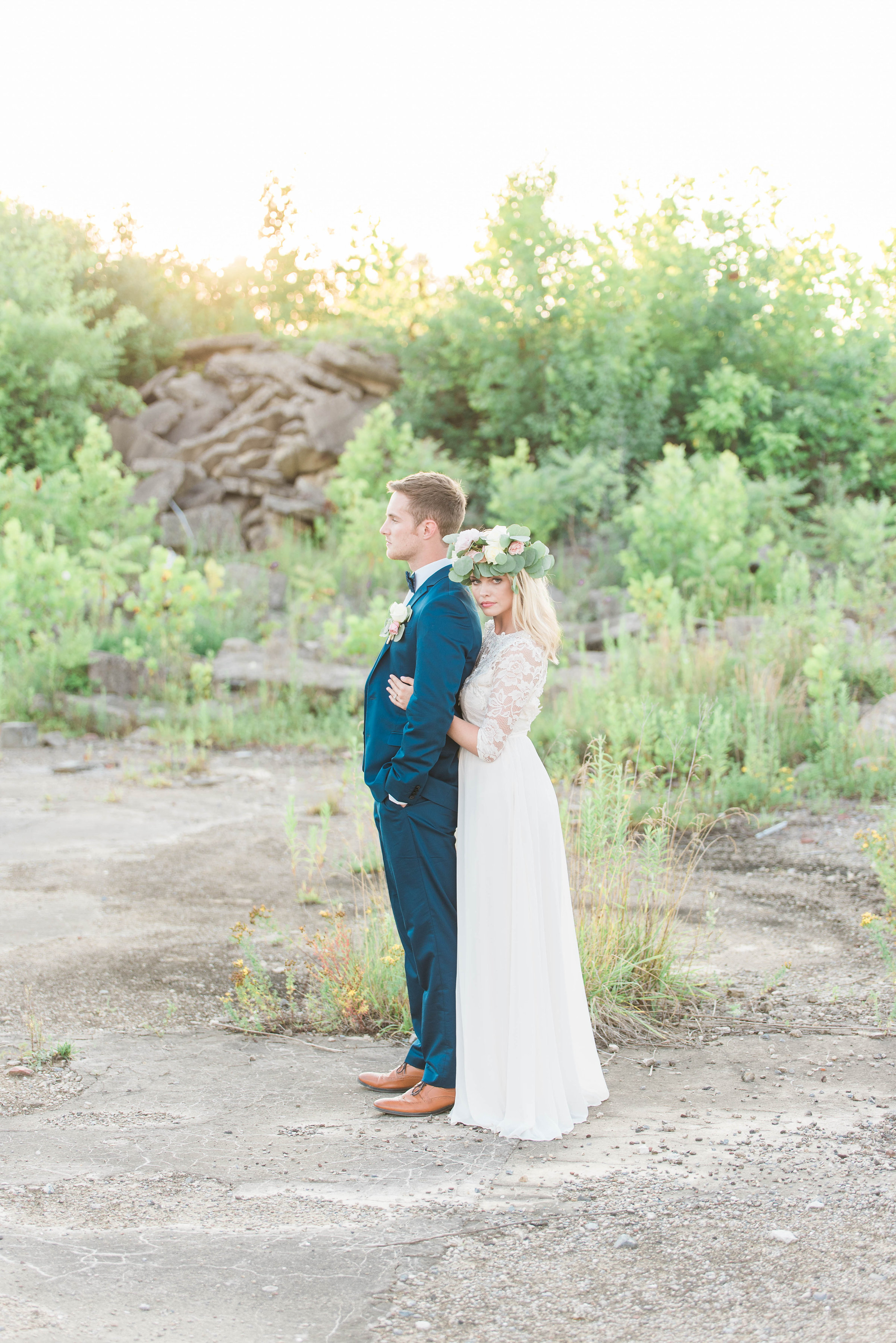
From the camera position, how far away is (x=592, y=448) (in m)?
15.1

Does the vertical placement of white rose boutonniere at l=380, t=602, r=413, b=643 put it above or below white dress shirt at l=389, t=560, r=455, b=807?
below

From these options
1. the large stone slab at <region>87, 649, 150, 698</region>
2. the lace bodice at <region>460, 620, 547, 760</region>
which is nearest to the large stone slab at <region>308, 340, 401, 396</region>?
the large stone slab at <region>87, 649, 150, 698</region>

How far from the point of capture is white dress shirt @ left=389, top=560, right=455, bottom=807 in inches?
142

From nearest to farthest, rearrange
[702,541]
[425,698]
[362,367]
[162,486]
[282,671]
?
[425,698], [282,671], [702,541], [162,486], [362,367]

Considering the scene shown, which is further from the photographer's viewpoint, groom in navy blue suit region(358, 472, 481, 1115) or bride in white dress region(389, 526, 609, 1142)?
groom in navy blue suit region(358, 472, 481, 1115)

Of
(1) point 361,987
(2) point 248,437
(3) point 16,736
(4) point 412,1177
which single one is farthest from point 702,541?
(4) point 412,1177

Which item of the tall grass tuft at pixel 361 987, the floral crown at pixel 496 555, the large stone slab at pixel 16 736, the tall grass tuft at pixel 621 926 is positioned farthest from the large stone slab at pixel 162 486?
the floral crown at pixel 496 555

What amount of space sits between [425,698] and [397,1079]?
1.31 m

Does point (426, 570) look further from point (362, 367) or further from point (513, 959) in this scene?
point (362, 367)

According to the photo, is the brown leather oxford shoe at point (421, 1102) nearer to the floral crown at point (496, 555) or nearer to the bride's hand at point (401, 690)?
the bride's hand at point (401, 690)

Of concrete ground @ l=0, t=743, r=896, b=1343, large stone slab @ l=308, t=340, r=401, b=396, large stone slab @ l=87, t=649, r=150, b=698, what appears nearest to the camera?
concrete ground @ l=0, t=743, r=896, b=1343

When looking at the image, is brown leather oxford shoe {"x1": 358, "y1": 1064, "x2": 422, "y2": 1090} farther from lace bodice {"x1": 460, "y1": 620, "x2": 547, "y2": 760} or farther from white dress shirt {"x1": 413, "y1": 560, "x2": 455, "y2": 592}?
white dress shirt {"x1": 413, "y1": 560, "x2": 455, "y2": 592}

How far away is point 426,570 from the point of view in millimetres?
3635

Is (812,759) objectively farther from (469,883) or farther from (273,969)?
(469,883)
